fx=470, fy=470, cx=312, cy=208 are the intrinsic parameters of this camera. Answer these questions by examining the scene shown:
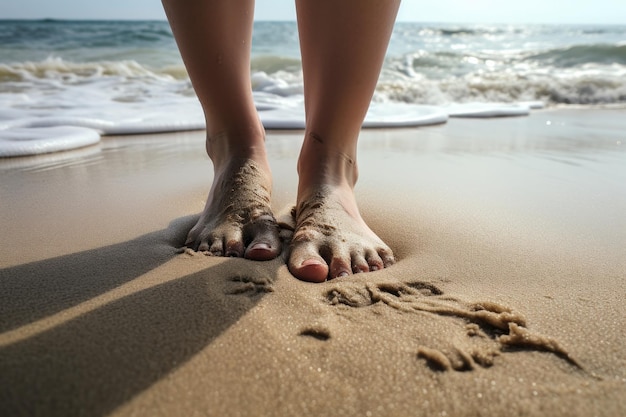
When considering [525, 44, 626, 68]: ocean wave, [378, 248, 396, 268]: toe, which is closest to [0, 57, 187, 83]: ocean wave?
[378, 248, 396, 268]: toe

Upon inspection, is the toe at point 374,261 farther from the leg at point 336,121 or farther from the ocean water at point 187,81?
the ocean water at point 187,81

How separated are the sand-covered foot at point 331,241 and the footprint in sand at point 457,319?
0.24ft

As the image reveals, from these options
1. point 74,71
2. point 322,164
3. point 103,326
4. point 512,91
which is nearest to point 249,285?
point 103,326

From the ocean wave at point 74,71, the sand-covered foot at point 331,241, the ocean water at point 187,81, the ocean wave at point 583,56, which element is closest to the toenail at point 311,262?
the sand-covered foot at point 331,241

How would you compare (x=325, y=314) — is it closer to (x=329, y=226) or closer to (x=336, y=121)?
(x=329, y=226)

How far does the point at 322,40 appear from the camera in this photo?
102 cm

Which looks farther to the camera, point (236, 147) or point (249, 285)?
point (236, 147)

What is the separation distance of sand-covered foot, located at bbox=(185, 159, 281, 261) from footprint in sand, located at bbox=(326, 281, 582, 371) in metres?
0.22

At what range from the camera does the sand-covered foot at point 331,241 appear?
827 millimetres

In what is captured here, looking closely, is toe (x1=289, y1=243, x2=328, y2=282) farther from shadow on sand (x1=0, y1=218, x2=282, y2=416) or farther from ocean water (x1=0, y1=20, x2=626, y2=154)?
ocean water (x1=0, y1=20, x2=626, y2=154)

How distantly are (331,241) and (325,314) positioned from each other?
0.26 m

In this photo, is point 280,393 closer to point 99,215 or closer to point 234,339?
point 234,339

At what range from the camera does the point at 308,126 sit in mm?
1135

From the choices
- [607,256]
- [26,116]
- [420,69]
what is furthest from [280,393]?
[420,69]
